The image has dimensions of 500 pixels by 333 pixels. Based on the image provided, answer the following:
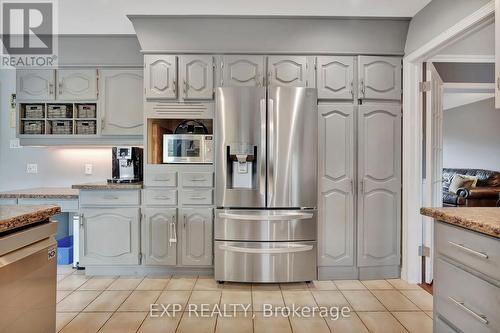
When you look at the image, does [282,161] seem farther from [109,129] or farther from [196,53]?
[109,129]

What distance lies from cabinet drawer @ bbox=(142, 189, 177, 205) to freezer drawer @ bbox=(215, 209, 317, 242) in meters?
0.50

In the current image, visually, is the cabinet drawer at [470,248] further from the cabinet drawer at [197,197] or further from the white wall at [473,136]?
the white wall at [473,136]

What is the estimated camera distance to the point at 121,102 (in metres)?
3.20

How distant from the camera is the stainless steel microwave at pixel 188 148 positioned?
117 inches

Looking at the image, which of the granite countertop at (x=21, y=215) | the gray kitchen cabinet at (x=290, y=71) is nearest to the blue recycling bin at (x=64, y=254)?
the granite countertop at (x=21, y=215)

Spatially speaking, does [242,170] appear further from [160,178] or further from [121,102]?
[121,102]

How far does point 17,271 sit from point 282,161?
1975 mm

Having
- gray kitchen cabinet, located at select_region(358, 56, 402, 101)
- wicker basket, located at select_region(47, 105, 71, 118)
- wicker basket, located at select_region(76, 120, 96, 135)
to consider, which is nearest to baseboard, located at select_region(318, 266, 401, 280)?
gray kitchen cabinet, located at select_region(358, 56, 402, 101)

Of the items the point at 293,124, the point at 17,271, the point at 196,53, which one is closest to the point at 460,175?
the point at 293,124

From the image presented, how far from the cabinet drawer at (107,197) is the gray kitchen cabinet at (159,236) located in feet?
0.73

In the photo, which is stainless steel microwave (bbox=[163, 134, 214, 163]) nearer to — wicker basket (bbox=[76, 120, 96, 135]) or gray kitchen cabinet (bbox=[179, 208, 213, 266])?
gray kitchen cabinet (bbox=[179, 208, 213, 266])

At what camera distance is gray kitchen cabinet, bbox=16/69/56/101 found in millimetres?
3264

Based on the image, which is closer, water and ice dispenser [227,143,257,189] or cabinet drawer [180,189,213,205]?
water and ice dispenser [227,143,257,189]

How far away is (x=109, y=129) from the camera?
3.21m
